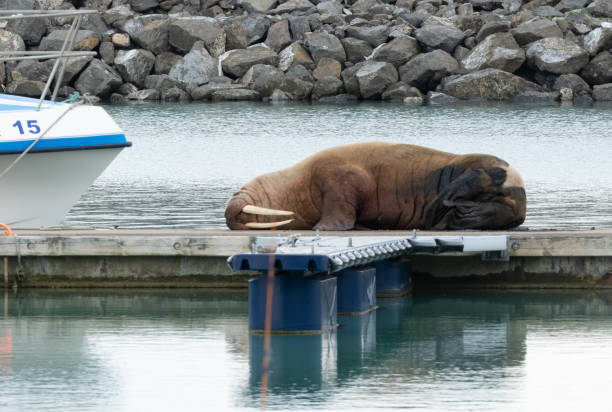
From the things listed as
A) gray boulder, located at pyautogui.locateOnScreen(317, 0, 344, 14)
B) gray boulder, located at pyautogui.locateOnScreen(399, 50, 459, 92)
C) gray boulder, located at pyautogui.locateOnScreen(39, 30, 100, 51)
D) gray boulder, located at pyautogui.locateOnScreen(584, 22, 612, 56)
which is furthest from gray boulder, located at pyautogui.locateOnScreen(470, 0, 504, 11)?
gray boulder, located at pyautogui.locateOnScreen(39, 30, 100, 51)

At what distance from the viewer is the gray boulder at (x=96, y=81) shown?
47.7 meters

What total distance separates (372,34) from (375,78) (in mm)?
3497

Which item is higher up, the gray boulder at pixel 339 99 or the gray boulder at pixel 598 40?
the gray boulder at pixel 598 40

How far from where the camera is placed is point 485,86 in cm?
4706

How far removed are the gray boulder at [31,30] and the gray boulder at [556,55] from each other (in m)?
17.5

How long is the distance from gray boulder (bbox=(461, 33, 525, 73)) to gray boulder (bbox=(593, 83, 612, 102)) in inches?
104

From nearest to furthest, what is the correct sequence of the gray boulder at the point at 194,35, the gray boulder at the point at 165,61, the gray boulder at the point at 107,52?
the gray boulder at the point at 107,52 → the gray boulder at the point at 165,61 → the gray boulder at the point at 194,35

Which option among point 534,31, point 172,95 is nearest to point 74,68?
point 172,95

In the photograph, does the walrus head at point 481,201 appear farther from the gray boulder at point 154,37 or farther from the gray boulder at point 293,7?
the gray boulder at point 293,7

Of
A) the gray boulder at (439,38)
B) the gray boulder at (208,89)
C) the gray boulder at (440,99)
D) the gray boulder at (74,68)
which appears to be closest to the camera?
the gray boulder at (440,99)

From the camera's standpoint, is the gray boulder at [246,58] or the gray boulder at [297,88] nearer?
the gray boulder at [297,88]

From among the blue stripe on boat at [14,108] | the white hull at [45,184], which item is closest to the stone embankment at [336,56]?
the white hull at [45,184]

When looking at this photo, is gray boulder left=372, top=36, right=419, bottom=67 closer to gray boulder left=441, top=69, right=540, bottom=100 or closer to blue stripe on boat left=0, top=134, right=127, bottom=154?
gray boulder left=441, top=69, right=540, bottom=100

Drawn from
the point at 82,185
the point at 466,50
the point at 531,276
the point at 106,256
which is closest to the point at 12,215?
the point at 82,185
